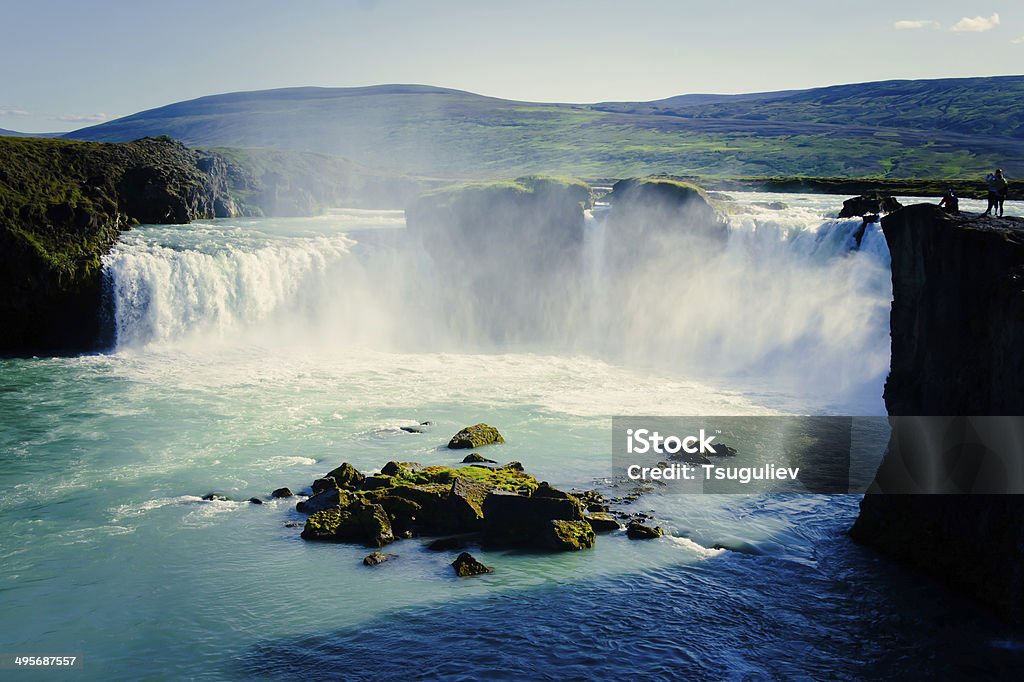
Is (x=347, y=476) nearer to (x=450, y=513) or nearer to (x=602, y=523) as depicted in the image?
(x=450, y=513)

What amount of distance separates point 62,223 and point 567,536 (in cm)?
4067

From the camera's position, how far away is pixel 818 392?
131ft

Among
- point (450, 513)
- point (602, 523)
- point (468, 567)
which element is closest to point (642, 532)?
point (602, 523)

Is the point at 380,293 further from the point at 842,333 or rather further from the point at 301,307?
the point at 842,333

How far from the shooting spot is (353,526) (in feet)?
78.4

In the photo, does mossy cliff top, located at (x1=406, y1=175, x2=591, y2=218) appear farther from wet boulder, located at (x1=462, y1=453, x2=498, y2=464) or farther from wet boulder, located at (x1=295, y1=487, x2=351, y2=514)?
wet boulder, located at (x1=295, y1=487, x2=351, y2=514)

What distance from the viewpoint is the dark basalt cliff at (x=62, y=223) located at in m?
48.4

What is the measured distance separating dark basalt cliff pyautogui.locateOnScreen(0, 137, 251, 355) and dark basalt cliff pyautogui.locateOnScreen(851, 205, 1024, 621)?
4169 cm

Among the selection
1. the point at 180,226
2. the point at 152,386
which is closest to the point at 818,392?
the point at 152,386

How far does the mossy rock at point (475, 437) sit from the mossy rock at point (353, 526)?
23.2 ft

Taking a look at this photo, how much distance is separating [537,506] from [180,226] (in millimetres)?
45779

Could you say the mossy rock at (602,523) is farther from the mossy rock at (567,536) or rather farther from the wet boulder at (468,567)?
the wet boulder at (468,567)

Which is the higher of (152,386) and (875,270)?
(875,270)

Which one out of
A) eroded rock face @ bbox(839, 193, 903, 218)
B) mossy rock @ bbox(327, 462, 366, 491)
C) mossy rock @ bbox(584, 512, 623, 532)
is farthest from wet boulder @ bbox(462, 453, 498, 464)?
eroded rock face @ bbox(839, 193, 903, 218)
